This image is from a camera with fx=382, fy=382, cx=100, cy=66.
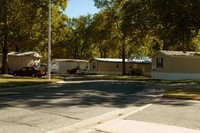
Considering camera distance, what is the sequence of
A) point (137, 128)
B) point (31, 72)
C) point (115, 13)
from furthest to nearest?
point (115, 13), point (31, 72), point (137, 128)

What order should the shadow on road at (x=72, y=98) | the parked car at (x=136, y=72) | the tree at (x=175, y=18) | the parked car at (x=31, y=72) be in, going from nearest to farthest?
the shadow on road at (x=72, y=98) → the tree at (x=175, y=18) → the parked car at (x=31, y=72) → the parked car at (x=136, y=72)

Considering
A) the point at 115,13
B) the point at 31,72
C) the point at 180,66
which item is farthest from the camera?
the point at 115,13

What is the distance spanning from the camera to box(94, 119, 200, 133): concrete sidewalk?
32.1 feet

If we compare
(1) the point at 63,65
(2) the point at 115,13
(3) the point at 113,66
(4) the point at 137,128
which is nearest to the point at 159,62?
(2) the point at 115,13

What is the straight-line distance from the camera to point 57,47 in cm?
8819

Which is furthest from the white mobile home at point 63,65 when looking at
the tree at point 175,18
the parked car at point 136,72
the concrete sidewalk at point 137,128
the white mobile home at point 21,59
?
the concrete sidewalk at point 137,128

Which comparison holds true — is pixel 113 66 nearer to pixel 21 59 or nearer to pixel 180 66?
pixel 21 59

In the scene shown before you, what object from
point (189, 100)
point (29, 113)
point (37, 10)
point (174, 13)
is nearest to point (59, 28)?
point (37, 10)

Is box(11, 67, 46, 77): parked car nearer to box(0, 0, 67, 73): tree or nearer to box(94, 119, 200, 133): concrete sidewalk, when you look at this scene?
box(0, 0, 67, 73): tree

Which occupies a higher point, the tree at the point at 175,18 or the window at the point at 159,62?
the tree at the point at 175,18

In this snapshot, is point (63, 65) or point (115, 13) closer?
point (115, 13)

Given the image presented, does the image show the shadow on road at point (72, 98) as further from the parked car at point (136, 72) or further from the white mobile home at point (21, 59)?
the parked car at point (136, 72)

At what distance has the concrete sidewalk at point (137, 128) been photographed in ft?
32.1

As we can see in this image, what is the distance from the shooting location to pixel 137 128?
10.2 meters
